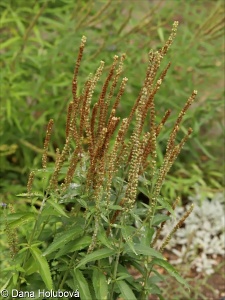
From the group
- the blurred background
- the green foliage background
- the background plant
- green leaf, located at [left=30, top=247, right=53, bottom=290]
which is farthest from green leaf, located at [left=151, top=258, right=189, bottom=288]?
the green foliage background

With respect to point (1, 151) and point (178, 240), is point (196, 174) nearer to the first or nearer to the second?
point (178, 240)

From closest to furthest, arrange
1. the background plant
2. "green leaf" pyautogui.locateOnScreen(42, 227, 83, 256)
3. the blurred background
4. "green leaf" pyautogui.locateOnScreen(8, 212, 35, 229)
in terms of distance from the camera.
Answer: the background plant
"green leaf" pyautogui.locateOnScreen(42, 227, 83, 256)
"green leaf" pyautogui.locateOnScreen(8, 212, 35, 229)
the blurred background

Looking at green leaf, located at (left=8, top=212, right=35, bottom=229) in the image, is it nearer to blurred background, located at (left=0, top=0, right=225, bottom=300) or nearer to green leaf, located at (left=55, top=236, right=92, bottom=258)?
green leaf, located at (left=55, top=236, right=92, bottom=258)

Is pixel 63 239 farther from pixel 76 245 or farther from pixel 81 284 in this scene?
pixel 81 284

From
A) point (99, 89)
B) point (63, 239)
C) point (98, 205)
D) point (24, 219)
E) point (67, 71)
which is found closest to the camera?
point (98, 205)

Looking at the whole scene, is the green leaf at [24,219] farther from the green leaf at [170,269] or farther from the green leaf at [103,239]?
the green leaf at [170,269]

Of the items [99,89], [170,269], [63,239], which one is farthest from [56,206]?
[99,89]

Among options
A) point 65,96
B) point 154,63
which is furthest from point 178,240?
point 154,63
